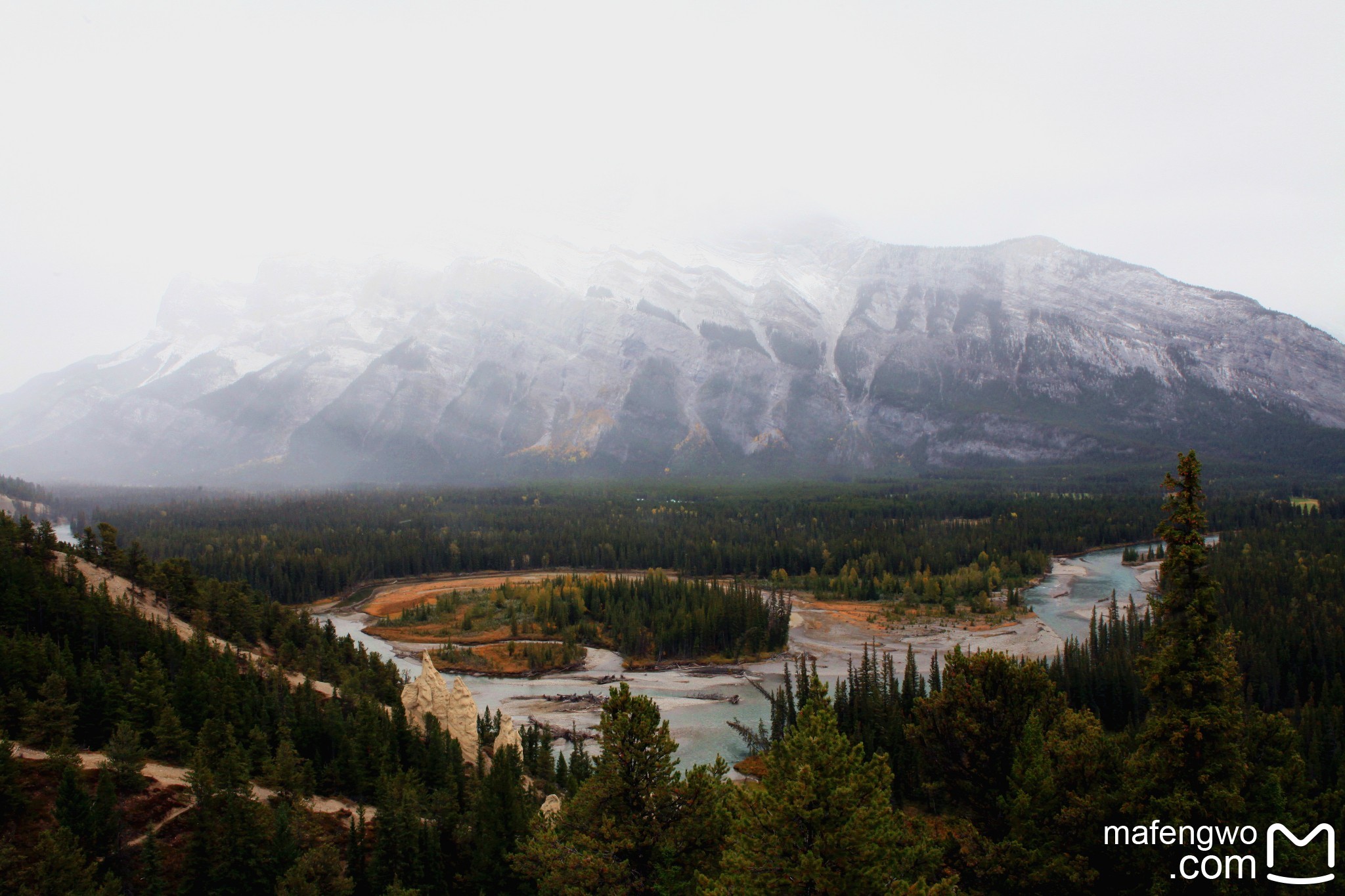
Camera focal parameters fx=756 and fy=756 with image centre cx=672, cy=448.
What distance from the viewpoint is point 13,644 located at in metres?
38.1

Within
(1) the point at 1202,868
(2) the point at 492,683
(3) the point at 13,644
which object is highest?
(3) the point at 13,644

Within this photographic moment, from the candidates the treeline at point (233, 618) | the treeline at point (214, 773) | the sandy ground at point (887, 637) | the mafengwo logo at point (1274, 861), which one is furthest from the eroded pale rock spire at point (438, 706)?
the mafengwo logo at point (1274, 861)

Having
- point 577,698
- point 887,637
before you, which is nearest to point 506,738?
point 577,698

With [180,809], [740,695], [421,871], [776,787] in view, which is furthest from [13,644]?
[740,695]

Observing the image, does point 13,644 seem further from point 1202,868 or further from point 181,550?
point 181,550

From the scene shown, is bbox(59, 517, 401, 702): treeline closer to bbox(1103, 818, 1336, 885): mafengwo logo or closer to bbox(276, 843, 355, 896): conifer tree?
bbox(276, 843, 355, 896): conifer tree

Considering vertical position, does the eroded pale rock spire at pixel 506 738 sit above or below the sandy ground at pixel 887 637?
above

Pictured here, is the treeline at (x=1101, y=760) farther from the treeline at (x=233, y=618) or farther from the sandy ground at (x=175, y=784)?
the treeline at (x=233, y=618)

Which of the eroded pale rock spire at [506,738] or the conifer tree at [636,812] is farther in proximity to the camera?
the eroded pale rock spire at [506,738]

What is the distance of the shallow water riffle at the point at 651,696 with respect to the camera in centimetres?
6347

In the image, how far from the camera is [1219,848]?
22.0 meters

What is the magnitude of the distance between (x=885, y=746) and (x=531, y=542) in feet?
386

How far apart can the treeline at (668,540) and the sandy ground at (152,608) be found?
63777 mm

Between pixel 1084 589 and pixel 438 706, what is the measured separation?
109 meters
